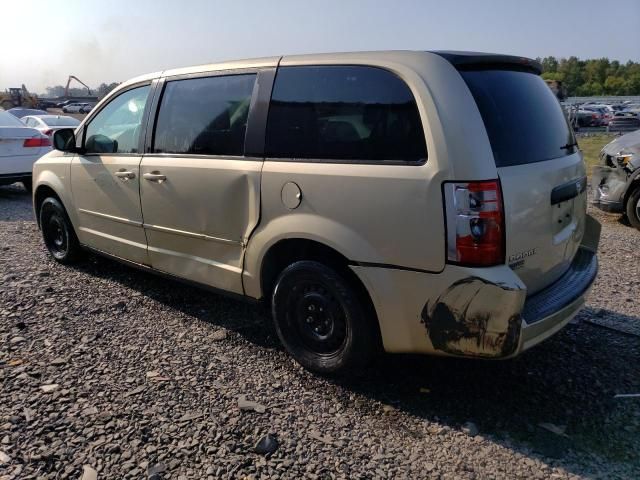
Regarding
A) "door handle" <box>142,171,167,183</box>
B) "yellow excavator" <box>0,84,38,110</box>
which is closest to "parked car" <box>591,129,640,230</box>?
"door handle" <box>142,171,167,183</box>

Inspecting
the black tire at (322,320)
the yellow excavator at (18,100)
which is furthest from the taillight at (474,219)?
the yellow excavator at (18,100)

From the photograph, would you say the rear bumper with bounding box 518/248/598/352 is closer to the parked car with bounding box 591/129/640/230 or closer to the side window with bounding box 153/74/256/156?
the side window with bounding box 153/74/256/156

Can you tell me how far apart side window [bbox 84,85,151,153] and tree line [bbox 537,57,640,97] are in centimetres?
10382

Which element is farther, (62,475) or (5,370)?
(5,370)

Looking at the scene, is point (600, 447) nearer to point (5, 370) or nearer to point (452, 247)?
point (452, 247)

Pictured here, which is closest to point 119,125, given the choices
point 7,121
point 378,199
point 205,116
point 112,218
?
point 112,218

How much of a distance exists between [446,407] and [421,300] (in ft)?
Answer: 2.36

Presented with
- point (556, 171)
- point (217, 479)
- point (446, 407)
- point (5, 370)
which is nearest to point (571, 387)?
point (446, 407)

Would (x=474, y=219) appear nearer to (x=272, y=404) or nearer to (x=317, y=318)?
(x=317, y=318)

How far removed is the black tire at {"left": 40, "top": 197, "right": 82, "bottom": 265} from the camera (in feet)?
18.1

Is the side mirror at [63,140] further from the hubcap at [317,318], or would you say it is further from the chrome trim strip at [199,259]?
the hubcap at [317,318]

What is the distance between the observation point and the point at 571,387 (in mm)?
3322

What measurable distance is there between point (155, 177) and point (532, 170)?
8.62ft

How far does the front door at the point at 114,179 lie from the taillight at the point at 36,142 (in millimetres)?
5960
